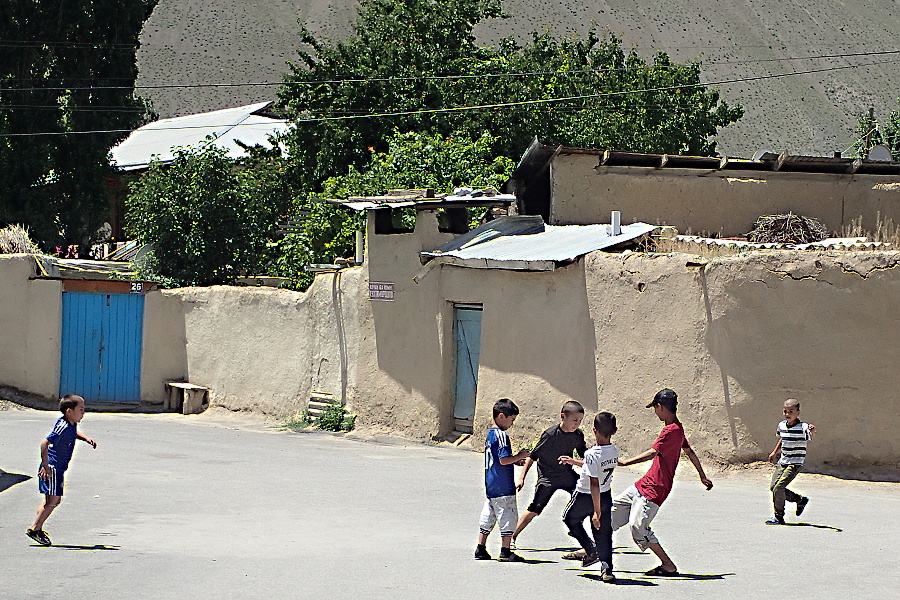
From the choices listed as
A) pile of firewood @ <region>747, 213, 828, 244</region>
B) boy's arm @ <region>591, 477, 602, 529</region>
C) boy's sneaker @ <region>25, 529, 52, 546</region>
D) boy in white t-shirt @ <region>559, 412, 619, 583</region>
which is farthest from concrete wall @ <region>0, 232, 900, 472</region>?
boy's sneaker @ <region>25, 529, 52, 546</region>

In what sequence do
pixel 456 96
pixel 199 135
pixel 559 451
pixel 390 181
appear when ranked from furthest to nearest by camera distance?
pixel 199 135, pixel 456 96, pixel 390 181, pixel 559 451

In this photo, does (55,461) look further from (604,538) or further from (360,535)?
(604,538)

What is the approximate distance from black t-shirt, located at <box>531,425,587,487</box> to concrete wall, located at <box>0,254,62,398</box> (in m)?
15.6

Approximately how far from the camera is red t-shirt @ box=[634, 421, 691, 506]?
8688 mm

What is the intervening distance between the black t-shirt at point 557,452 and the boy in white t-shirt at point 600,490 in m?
0.37

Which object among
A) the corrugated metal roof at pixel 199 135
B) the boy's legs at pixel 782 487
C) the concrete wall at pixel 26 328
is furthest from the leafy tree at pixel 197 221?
the boy's legs at pixel 782 487

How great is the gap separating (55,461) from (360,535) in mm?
2701

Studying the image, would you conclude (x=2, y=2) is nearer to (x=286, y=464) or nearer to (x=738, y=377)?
(x=286, y=464)

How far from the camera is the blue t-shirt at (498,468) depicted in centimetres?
907

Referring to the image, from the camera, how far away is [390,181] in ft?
80.7

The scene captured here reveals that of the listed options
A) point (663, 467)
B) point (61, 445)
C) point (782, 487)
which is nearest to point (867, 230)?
point (782, 487)

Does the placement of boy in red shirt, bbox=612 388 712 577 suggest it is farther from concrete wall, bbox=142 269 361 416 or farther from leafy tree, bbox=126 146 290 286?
leafy tree, bbox=126 146 290 286

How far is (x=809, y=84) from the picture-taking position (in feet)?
336

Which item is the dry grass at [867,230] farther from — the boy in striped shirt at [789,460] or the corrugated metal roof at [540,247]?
the boy in striped shirt at [789,460]
